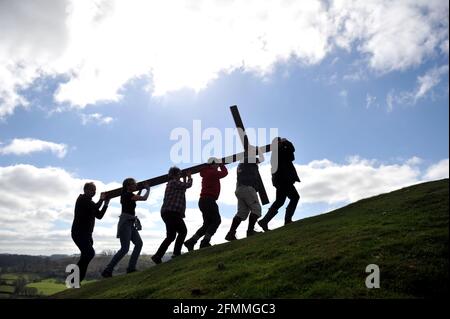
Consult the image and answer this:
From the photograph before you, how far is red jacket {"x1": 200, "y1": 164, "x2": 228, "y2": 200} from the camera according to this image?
14.6m

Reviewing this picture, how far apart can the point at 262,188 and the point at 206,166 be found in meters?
3.25

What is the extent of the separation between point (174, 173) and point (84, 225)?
11.6 ft

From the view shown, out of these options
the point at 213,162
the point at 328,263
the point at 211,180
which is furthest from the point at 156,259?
the point at 328,263

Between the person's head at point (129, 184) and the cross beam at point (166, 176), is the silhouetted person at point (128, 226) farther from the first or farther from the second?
Result: the cross beam at point (166, 176)

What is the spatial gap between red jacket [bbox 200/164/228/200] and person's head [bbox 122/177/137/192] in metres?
2.67

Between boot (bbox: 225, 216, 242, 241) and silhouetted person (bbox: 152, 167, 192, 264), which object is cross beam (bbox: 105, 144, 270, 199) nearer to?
silhouetted person (bbox: 152, 167, 192, 264)

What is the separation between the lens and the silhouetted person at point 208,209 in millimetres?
Answer: 14406

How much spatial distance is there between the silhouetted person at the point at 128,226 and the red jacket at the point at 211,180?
7.60ft

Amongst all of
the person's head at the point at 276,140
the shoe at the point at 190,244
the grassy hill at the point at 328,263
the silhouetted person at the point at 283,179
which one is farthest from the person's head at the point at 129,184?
the person's head at the point at 276,140

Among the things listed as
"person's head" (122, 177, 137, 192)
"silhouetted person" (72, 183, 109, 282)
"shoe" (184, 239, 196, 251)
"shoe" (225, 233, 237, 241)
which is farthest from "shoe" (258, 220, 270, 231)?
"silhouetted person" (72, 183, 109, 282)

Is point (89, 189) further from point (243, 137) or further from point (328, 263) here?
point (243, 137)
